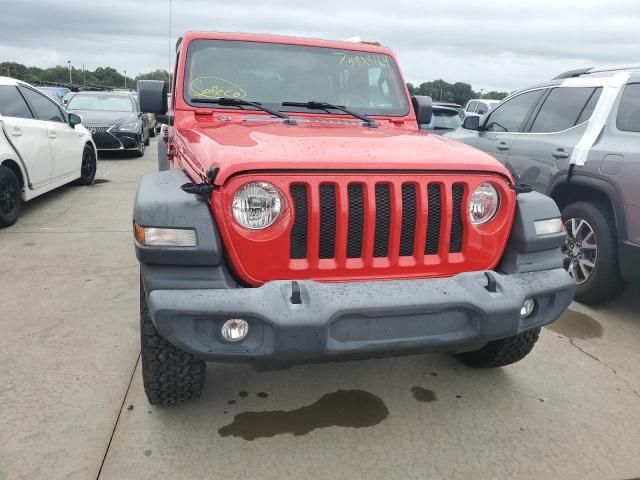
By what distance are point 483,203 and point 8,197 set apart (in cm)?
522

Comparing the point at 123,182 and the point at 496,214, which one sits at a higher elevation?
the point at 496,214

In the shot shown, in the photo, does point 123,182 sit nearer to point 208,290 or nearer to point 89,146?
point 89,146

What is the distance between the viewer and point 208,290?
A: 2.05m

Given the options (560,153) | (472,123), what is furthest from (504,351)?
(472,123)

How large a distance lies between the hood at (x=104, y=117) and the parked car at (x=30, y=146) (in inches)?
152

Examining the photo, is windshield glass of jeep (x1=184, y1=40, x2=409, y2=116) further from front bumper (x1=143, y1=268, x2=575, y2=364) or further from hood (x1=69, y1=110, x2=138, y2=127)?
hood (x1=69, y1=110, x2=138, y2=127)

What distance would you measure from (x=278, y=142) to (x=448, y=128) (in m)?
8.83

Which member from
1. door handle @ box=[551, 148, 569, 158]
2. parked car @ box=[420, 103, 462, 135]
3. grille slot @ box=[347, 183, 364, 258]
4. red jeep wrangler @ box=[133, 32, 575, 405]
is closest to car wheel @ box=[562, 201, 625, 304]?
door handle @ box=[551, 148, 569, 158]

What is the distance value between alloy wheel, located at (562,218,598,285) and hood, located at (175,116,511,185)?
1.76 meters

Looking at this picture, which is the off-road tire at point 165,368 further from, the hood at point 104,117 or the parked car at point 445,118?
the hood at point 104,117

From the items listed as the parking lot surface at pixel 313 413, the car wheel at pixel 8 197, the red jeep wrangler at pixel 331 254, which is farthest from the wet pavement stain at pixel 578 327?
the car wheel at pixel 8 197

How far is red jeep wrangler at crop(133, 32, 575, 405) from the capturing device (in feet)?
6.69

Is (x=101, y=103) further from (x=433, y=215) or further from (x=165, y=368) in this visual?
(x=433, y=215)

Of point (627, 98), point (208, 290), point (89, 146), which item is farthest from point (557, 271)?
point (89, 146)
